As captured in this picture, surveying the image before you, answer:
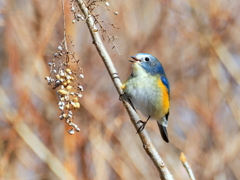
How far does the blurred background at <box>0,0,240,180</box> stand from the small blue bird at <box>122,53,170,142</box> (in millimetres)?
1812

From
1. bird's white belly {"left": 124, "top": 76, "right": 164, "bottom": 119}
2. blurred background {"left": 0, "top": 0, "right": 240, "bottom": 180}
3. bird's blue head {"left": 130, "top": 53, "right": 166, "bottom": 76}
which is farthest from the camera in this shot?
blurred background {"left": 0, "top": 0, "right": 240, "bottom": 180}

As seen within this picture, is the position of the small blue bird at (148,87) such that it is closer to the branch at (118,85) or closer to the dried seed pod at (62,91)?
the branch at (118,85)

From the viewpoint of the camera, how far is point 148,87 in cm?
367

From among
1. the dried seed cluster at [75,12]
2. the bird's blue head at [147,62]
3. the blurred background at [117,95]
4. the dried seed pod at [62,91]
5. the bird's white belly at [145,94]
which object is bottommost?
the dried seed pod at [62,91]

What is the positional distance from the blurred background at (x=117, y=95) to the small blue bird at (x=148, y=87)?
1812 millimetres

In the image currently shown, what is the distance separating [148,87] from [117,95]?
2.24 metres

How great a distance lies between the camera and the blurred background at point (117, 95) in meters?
5.50

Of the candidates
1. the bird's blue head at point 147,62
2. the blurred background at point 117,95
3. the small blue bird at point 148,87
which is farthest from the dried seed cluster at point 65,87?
the blurred background at point 117,95

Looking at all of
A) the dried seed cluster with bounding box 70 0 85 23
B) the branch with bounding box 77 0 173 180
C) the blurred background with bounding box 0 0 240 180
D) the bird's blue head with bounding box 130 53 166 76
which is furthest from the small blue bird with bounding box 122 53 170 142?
the blurred background with bounding box 0 0 240 180

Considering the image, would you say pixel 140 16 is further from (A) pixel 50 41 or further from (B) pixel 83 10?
(B) pixel 83 10

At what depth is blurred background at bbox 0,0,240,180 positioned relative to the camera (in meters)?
5.50

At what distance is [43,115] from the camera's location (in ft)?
19.0

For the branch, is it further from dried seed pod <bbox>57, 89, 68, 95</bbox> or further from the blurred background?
the blurred background

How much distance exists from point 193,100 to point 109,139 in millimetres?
1602
